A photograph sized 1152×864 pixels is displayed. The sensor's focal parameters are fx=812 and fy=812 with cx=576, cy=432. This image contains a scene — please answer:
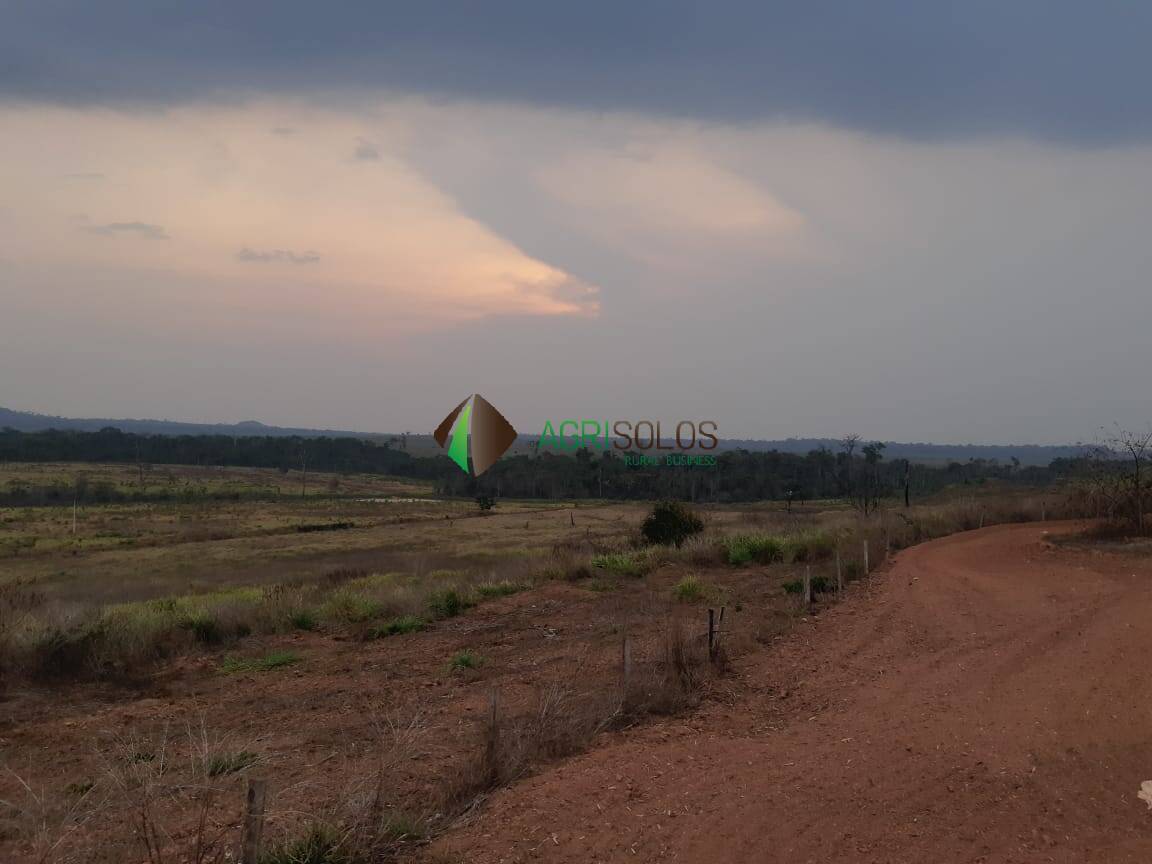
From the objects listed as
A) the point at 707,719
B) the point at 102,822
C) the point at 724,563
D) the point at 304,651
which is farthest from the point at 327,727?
the point at 724,563

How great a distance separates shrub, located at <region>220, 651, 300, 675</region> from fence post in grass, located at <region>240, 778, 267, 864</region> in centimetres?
856

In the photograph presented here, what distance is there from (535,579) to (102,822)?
1418 cm

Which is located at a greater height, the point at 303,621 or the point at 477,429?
the point at 477,429

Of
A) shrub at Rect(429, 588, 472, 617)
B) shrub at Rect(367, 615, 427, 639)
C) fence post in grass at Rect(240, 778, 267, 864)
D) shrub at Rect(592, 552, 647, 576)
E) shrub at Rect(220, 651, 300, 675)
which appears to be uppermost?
fence post in grass at Rect(240, 778, 267, 864)

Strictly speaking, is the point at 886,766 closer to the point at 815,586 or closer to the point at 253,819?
the point at 253,819

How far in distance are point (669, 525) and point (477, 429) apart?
668 inches

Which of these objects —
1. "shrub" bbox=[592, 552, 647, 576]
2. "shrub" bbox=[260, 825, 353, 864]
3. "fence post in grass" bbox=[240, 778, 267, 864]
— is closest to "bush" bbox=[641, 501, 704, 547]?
"shrub" bbox=[592, 552, 647, 576]

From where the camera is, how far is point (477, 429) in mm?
41562

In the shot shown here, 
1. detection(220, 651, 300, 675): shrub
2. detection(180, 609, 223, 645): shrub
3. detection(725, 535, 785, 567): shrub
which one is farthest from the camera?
detection(725, 535, 785, 567): shrub

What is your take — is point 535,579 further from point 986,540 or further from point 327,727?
point 986,540

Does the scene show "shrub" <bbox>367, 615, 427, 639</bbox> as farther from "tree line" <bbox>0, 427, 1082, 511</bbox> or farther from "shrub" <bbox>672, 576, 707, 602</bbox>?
"tree line" <bbox>0, 427, 1082, 511</bbox>

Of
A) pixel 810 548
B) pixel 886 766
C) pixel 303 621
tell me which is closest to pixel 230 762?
pixel 886 766

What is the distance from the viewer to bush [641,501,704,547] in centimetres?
2678

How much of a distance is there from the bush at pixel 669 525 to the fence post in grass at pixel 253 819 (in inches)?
877
